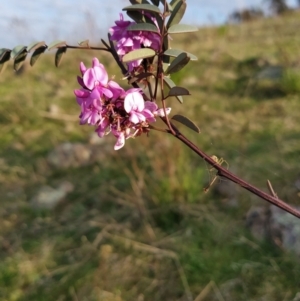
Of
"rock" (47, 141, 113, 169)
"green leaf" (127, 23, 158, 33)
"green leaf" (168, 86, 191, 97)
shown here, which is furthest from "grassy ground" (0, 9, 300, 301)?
"green leaf" (127, 23, 158, 33)

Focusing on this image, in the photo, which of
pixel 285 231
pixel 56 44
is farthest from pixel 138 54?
pixel 285 231

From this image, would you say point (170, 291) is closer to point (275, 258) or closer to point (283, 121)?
point (275, 258)

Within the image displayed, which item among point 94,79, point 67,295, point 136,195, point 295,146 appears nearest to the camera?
point 94,79

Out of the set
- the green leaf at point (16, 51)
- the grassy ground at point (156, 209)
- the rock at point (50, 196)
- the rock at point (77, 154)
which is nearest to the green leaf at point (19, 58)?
the green leaf at point (16, 51)

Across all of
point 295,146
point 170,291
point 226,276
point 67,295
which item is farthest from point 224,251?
point 295,146

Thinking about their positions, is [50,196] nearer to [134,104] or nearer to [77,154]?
[77,154]

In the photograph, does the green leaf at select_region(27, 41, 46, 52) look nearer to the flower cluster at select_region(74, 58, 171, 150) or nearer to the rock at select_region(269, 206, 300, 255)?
the flower cluster at select_region(74, 58, 171, 150)
